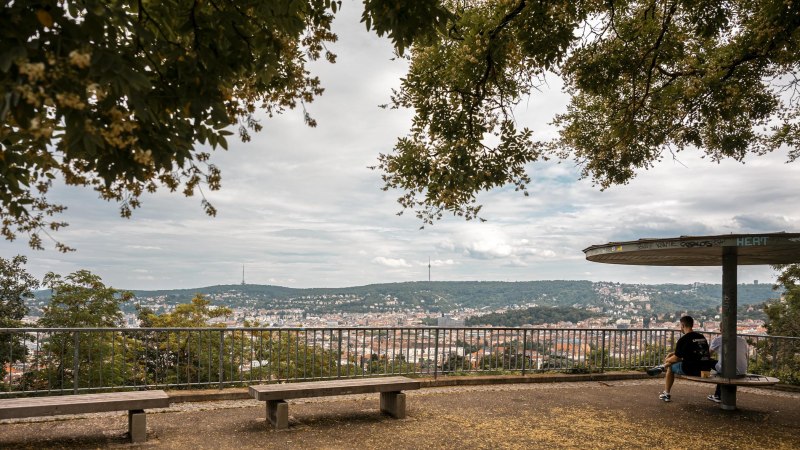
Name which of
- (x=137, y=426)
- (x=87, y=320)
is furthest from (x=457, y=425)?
(x=87, y=320)

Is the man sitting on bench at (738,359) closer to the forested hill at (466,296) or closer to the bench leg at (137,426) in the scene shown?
the bench leg at (137,426)

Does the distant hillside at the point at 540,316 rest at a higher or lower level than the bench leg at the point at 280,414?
lower

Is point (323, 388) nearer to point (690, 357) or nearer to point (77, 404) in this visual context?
point (77, 404)

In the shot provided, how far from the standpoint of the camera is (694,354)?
939 centimetres

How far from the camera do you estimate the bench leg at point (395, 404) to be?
795 cm

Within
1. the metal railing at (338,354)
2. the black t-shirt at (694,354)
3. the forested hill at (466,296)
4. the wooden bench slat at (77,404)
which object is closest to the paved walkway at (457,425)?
the wooden bench slat at (77,404)

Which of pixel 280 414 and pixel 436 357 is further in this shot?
Answer: pixel 436 357

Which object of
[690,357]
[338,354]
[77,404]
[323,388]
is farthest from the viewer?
[338,354]

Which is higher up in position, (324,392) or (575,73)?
(575,73)

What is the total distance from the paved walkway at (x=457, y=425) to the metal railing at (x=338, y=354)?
99 centimetres

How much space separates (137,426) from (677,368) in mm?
8422

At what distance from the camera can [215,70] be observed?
401cm

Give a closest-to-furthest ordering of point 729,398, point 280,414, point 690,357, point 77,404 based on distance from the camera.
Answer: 1. point 77,404
2. point 280,414
3. point 729,398
4. point 690,357

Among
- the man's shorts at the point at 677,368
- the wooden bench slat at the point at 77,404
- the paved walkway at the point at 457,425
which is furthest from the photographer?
the man's shorts at the point at 677,368
